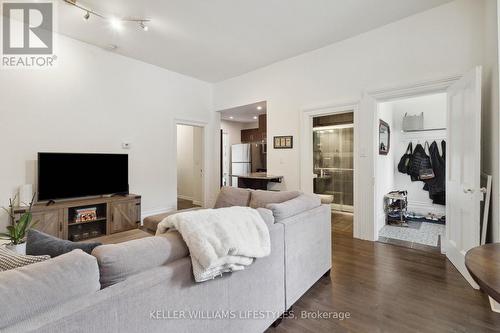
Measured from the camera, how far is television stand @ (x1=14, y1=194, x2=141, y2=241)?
9.77 feet

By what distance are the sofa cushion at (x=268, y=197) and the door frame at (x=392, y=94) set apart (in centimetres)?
156

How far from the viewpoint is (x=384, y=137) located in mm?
4324

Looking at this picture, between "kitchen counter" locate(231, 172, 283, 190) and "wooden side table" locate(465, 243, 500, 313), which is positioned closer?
"wooden side table" locate(465, 243, 500, 313)

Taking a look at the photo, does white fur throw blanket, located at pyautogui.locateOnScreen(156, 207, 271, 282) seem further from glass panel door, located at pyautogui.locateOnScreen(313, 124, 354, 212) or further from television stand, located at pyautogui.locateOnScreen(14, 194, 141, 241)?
glass panel door, located at pyautogui.locateOnScreen(313, 124, 354, 212)

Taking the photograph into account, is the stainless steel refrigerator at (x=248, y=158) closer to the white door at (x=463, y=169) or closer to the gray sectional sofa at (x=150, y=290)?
the white door at (x=463, y=169)

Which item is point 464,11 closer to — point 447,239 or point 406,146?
point 447,239

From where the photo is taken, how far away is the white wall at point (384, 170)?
3.82m

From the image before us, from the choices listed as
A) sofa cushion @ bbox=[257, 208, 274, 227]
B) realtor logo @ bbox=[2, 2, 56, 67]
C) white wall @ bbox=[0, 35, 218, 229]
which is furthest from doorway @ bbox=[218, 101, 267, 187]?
sofa cushion @ bbox=[257, 208, 274, 227]

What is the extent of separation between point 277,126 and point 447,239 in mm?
2978

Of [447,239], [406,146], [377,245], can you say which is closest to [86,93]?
[377,245]

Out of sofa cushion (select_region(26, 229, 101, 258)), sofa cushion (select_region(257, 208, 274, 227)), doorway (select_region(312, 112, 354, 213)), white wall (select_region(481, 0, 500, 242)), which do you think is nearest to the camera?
sofa cushion (select_region(26, 229, 101, 258))

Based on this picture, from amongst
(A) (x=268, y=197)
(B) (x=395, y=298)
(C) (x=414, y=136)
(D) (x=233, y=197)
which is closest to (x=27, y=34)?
(D) (x=233, y=197)

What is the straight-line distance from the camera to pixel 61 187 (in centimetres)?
326

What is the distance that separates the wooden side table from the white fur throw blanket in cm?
98
